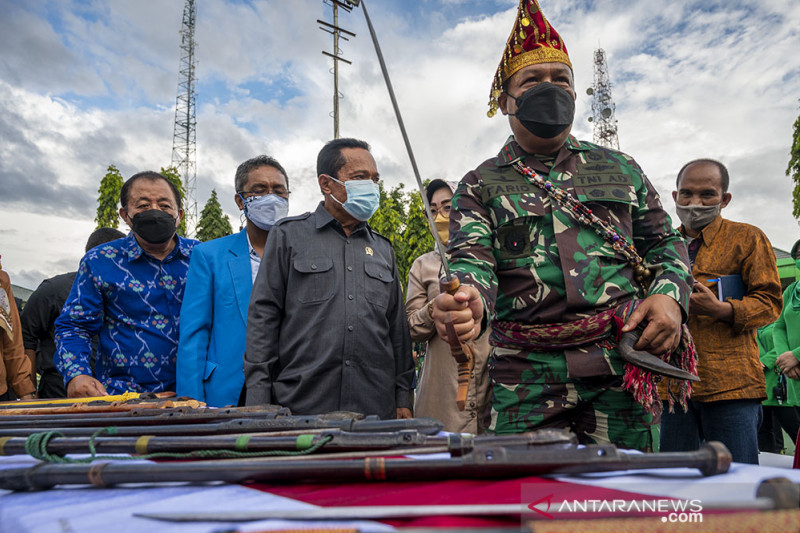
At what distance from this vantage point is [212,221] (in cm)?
2388

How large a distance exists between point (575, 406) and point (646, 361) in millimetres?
356

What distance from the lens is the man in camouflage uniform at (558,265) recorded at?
195cm

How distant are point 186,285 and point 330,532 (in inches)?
105

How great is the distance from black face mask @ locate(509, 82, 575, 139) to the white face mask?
147 centimetres

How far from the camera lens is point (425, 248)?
11148 millimetres

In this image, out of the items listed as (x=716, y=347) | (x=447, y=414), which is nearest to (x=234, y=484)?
(x=447, y=414)

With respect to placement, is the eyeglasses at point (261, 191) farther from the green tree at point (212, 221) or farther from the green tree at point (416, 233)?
the green tree at point (212, 221)

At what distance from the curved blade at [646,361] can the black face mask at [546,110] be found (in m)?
0.89

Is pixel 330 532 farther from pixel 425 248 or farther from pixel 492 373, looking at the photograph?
pixel 425 248

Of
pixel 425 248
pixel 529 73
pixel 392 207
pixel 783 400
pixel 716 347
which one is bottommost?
pixel 783 400

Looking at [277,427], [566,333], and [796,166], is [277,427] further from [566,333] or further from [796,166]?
[796,166]

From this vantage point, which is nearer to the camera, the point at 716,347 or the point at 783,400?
the point at 716,347

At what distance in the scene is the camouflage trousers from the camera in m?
1.98

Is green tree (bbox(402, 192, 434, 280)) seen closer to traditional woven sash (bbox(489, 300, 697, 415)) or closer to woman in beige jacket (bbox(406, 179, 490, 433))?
woman in beige jacket (bbox(406, 179, 490, 433))
